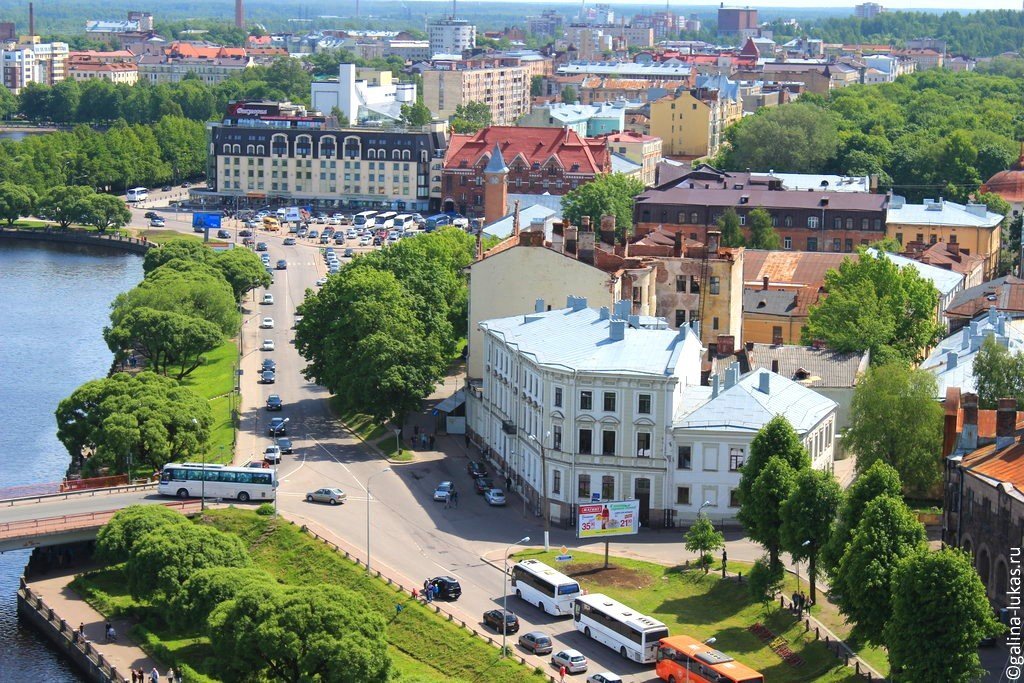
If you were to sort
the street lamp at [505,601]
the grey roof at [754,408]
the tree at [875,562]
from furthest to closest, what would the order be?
1. the grey roof at [754,408]
2. the street lamp at [505,601]
3. the tree at [875,562]

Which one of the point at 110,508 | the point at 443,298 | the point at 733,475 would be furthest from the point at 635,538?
the point at 443,298

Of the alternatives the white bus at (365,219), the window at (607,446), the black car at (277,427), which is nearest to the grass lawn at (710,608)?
the window at (607,446)

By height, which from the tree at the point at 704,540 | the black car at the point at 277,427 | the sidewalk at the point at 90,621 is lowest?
the sidewalk at the point at 90,621

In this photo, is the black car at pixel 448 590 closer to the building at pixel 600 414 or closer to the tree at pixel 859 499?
the building at pixel 600 414

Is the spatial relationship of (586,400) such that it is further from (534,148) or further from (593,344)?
(534,148)

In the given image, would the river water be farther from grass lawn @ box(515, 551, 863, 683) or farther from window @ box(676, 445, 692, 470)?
window @ box(676, 445, 692, 470)

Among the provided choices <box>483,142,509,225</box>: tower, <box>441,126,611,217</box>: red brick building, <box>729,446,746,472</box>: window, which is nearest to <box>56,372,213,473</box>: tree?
<box>729,446,746,472</box>: window

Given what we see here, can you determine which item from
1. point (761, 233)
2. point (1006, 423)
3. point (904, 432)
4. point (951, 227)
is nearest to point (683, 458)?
point (904, 432)
